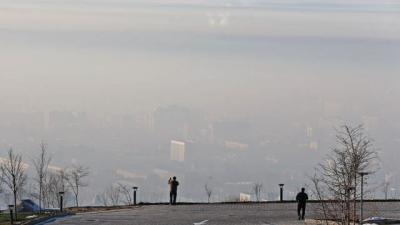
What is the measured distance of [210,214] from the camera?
3884cm

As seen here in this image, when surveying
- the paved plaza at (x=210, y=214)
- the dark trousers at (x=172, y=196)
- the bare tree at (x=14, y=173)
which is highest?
the bare tree at (x=14, y=173)

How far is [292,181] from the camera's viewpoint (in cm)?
15375

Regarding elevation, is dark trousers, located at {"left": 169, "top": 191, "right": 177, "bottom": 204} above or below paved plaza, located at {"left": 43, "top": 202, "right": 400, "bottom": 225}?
above

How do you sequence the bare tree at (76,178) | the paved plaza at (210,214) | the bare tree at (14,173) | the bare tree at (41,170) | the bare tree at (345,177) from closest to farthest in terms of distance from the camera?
the bare tree at (345,177), the paved plaza at (210,214), the bare tree at (14,173), the bare tree at (41,170), the bare tree at (76,178)

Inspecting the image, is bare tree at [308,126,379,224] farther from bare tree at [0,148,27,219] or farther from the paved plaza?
bare tree at [0,148,27,219]

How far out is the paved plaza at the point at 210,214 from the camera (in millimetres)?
36438

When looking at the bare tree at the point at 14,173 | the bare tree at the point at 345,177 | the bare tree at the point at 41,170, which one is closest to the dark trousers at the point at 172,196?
the bare tree at the point at 41,170

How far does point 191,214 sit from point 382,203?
7461 millimetres

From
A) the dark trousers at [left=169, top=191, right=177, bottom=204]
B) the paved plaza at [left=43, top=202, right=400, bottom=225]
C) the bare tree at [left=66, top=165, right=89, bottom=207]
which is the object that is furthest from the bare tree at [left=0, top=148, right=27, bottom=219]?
the dark trousers at [left=169, top=191, right=177, bottom=204]

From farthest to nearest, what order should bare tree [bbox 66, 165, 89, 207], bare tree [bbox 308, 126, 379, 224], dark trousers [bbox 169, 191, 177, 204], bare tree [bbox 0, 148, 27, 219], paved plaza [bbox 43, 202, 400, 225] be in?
bare tree [bbox 66, 165, 89, 207], dark trousers [bbox 169, 191, 177, 204], bare tree [bbox 0, 148, 27, 219], paved plaza [bbox 43, 202, 400, 225], bare tree [bbox 308, 126, 379, 224]

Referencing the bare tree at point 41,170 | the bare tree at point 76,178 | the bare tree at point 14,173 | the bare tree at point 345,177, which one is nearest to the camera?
the bare tree at point 345,177

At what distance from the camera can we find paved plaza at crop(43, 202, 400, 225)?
1435 inches

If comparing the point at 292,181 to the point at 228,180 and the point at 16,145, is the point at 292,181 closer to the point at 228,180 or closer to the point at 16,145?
the point at 228,180

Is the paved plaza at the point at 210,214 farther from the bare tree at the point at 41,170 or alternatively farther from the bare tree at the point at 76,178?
the bare tree at the point at 76,178
